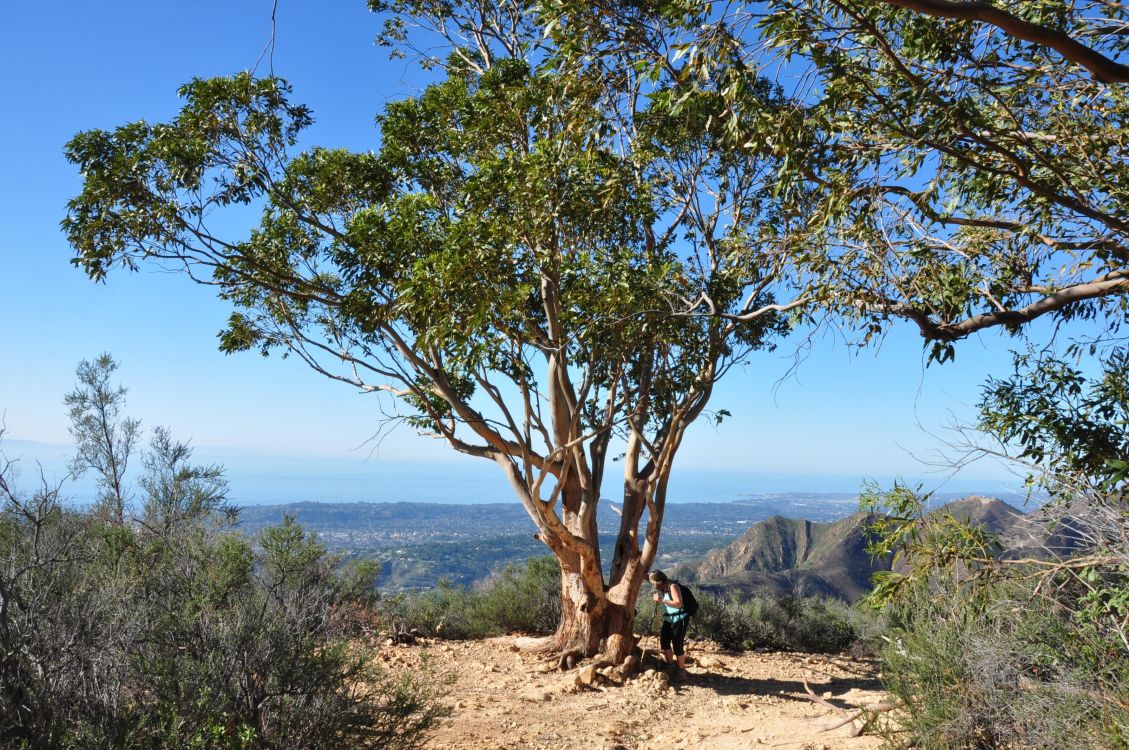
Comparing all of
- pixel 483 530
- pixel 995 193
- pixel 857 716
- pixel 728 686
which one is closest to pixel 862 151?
pixel 995 193

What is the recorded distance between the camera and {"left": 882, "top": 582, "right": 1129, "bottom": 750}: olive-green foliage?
14.8ft

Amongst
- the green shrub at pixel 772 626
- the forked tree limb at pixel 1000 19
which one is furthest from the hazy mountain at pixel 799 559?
the forked tree limb at pixel 1000 19

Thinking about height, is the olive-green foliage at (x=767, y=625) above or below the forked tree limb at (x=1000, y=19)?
below

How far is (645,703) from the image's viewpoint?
871 cm

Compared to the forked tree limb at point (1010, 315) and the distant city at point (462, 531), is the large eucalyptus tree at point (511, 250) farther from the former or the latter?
the distant city at point (462, 531)

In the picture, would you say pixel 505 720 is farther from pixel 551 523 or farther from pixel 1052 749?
pixel 1052 749

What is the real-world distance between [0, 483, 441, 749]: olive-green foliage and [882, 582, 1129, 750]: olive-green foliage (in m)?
3.63

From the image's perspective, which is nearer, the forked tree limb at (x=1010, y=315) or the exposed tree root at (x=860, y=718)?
the forked tree limb at (x=1010, y=315)

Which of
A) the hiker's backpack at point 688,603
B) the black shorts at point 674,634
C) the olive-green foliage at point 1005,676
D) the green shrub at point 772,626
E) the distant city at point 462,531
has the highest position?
the olive-green foliage at point 1005,676

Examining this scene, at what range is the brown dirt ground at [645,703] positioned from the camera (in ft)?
23.4

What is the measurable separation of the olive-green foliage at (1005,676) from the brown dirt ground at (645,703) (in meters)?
0.99

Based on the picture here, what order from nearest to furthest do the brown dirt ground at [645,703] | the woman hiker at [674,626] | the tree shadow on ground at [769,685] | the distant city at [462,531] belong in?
1. the brown dirt ground at [645,703]
2. the tree shadow on ground at [769,685]
3. the woman hiker at [674,626]
4. the distant city at [462,531]

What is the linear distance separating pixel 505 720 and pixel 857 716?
11.1 ft

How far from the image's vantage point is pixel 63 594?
490 cm
